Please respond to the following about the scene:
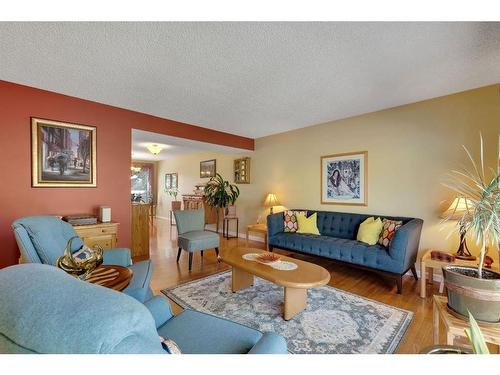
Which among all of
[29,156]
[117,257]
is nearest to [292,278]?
[117,257]

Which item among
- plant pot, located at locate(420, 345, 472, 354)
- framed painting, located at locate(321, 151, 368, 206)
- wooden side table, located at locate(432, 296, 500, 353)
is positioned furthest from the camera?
framed painting, located at locate(321, 151, 368, 206)

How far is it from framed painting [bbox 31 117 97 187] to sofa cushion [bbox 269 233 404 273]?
9.70 ft

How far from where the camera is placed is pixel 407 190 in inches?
129

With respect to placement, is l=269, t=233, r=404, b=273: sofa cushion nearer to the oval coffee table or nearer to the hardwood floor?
the hardwood floor

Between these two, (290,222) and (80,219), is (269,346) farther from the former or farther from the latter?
(290,222)

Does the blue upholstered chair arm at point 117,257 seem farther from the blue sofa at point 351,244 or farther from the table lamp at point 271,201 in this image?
the table lamp at point 271,201

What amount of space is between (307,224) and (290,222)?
0.30 m

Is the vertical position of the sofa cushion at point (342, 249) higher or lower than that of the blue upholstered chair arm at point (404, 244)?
lower

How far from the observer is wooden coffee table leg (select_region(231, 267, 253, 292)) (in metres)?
2.62

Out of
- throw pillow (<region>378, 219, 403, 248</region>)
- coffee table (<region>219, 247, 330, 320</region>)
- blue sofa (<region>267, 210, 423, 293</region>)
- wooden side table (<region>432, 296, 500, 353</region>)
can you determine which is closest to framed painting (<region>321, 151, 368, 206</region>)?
blue sofa (<region>267, 210, 423, 293</region>)

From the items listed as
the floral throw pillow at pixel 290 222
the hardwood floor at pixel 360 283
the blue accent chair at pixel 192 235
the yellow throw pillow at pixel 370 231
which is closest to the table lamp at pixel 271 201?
the floral throw pillow at pixel 290 222

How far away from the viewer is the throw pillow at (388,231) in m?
2.95

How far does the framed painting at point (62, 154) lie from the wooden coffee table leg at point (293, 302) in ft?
9.65

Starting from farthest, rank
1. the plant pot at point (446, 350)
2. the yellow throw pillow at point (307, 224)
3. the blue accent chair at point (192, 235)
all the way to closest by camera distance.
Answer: the yellow throw pillow at point (307, 224) → the blue accent chair at point (192, 235) → the plant pot at point (446, 350)
